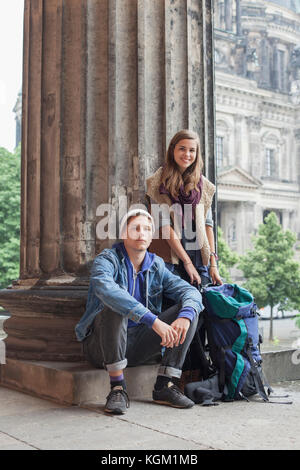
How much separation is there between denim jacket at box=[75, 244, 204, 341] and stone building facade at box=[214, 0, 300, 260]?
38.4m

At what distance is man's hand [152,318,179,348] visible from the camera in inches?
132

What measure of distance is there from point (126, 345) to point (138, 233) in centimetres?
67

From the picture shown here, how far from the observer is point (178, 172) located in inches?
161

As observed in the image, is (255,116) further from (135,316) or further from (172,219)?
(135,316)

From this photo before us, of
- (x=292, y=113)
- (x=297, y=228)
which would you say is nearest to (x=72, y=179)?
(x=297, y=228)

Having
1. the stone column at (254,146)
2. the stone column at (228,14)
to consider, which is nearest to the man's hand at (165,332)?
the stone column at (254,146)

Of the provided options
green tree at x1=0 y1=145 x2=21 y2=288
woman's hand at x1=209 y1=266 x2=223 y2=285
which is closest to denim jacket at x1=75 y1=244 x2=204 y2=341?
woman's hand at x1=209 y1=266 x2=223 y2=285

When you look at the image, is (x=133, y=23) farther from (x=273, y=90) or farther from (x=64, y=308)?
(x=273, y=90)

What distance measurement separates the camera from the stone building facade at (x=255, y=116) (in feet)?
147

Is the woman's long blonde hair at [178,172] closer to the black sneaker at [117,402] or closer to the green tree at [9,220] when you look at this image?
the black sneaker at [117,402]

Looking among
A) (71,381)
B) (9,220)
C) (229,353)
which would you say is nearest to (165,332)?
(229,353)

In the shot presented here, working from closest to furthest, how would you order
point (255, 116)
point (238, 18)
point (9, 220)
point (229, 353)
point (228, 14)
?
1. point (229, 353)
2. point (9, 220)
3. point (255, 116)
4. point (228, 14)
5. point (238, 18)

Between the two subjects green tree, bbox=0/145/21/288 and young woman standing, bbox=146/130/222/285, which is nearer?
young woman standing, bbox=146/130/222/285

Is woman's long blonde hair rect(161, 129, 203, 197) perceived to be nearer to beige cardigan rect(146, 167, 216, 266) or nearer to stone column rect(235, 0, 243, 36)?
beige cardigan rect(146, 167, 216, 266)
